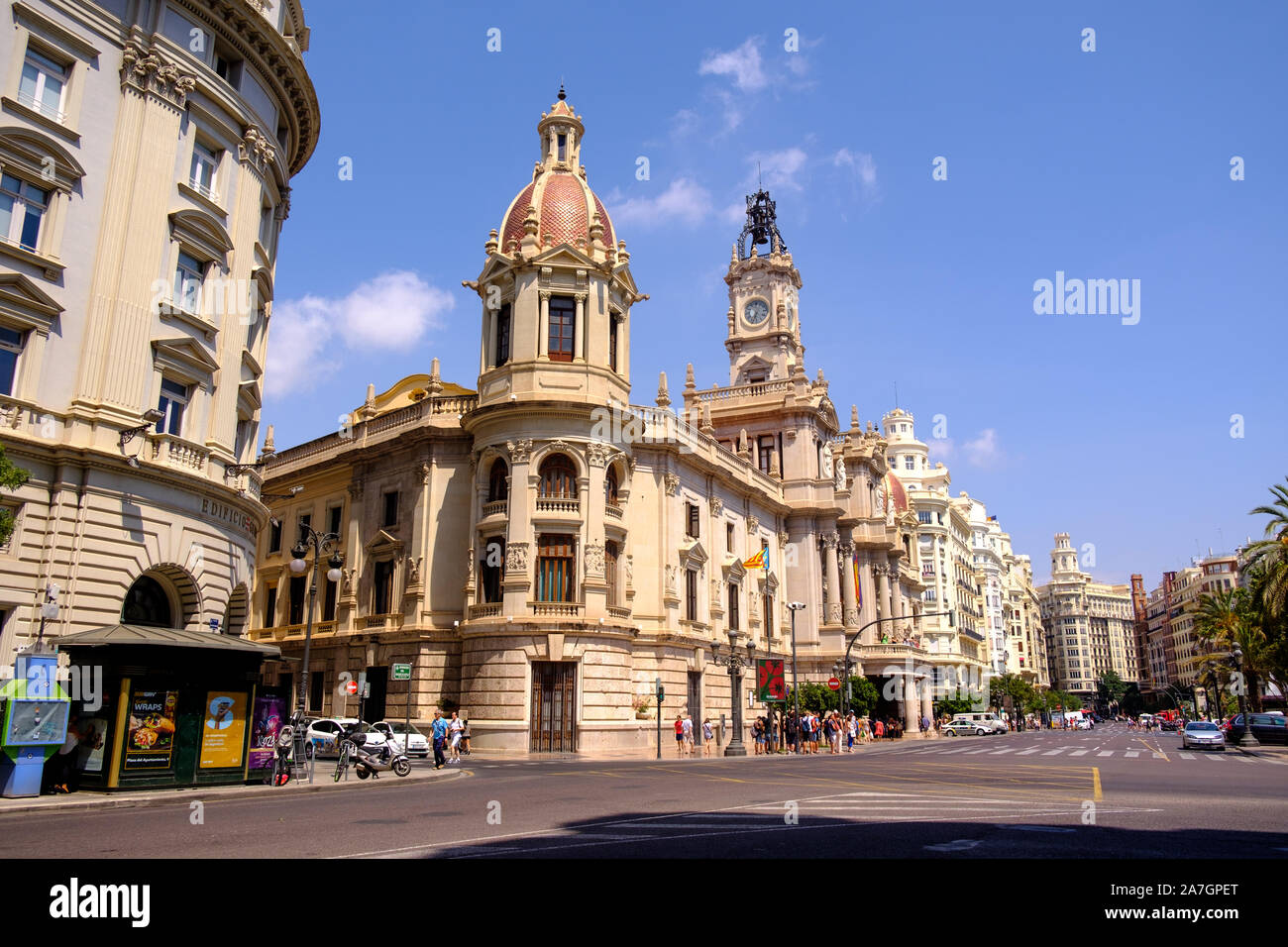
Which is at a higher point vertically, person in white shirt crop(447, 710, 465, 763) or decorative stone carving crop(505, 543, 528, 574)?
decorative stone carving crop(505, 543, 528, 574)

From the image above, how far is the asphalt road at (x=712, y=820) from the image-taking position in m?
10.2

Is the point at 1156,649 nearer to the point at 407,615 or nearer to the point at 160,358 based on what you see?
the point at 407,615

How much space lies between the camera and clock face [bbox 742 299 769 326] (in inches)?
2873

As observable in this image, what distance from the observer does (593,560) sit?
38344 millimetres

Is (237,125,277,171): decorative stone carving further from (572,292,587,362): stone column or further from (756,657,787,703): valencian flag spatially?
(756,657,787,703): valencian flag

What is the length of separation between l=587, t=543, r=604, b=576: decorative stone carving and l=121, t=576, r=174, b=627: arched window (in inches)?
663

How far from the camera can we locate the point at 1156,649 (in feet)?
643

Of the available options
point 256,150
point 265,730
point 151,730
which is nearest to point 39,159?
point 256,150

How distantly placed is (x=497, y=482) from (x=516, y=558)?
14.3 feet

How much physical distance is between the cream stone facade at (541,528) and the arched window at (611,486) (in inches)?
4.0

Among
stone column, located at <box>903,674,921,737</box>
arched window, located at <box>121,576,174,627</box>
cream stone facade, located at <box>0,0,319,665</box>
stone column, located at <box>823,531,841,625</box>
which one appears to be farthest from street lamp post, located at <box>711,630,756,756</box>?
stone column, located at <box>903,674,921,737</box>

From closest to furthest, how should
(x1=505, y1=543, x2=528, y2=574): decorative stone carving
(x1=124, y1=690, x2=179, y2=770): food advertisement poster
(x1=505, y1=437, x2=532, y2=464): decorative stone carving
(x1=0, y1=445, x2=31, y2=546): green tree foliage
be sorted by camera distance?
(x1=0, y1=445, x2=31, y2=546): green tree foliage < (x1=124, y1=690, x2=179, y2=770): food advertisement poster < (x1=505, y1=543, x2=528, y2=574): decorative stone carving < (x1=505, y1=437, x2=532, y2=464): decorative stone carving
